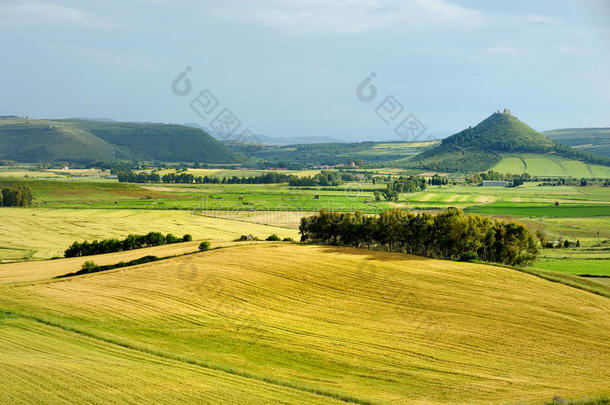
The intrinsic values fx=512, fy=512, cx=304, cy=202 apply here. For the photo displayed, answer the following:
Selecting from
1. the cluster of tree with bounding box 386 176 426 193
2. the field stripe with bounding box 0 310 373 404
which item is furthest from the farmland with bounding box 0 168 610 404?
the cluster of tree with bounding box 386 176 426 193

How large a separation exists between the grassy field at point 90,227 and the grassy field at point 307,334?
29710 millimetres

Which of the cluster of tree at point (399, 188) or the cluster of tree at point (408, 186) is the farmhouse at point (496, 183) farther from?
the cluster of tree at point (408, 186)

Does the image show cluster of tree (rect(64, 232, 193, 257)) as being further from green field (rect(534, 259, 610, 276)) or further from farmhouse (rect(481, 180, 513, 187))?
farmhouse (rect(481, 180, 513, 187))

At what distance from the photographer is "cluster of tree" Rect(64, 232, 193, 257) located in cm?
6681

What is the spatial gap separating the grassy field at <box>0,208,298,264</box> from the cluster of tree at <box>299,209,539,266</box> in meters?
20.2

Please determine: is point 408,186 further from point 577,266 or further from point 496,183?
point 577,266

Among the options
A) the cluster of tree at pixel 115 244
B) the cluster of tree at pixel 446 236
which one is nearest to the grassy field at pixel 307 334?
the cluster of tree at pixel 446 236

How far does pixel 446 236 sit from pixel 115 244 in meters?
43.0

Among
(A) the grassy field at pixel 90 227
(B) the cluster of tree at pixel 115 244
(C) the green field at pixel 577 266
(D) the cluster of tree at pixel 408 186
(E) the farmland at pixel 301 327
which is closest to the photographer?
(E) the farmland at pixel 301 327

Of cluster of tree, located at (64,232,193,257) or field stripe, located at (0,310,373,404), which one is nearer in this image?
field stripe, located at (0,310,373,404)

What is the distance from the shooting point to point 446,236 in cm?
5797

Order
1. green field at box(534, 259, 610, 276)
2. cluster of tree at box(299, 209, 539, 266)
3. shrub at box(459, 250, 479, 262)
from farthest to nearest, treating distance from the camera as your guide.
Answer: cluster of tree at box(299, 209, 539, 266)
green field at box(534, 259, 610, 276)
shrub at box(459, 250, 479, 262)

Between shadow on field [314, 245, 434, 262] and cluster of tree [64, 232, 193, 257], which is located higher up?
shadow on field [314, 245, 434, 262]

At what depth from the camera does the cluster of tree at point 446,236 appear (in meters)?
57.8
